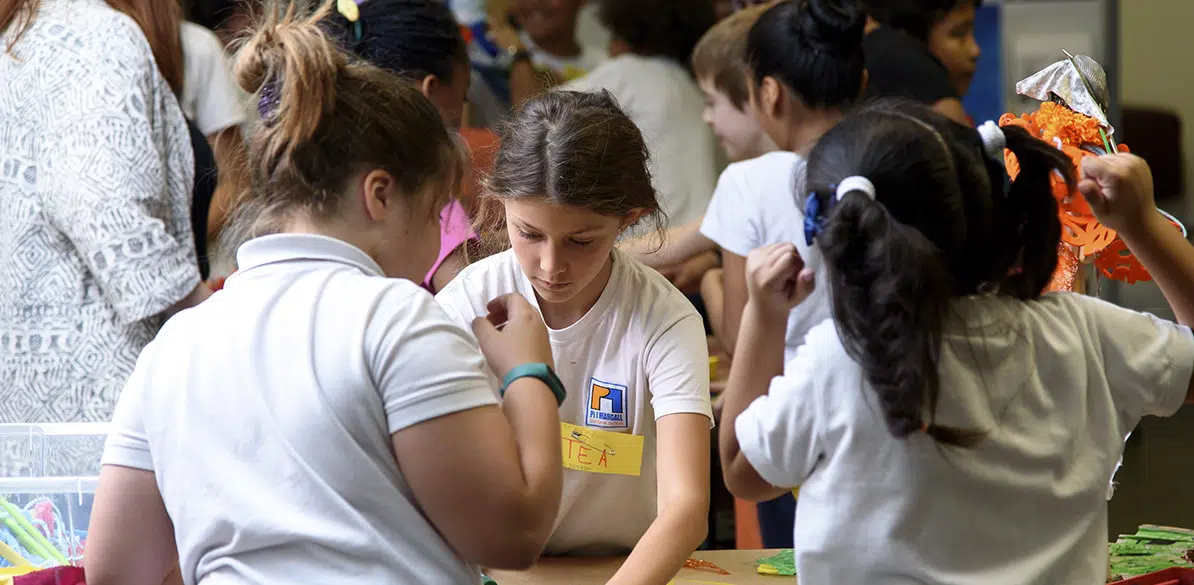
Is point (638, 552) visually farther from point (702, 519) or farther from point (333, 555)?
point (333, 555)

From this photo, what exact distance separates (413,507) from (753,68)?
154 cm

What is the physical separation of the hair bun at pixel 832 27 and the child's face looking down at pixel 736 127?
0.28 meters

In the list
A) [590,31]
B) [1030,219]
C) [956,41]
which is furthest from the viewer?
[590,31]

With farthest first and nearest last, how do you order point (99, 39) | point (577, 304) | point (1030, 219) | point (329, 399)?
1. point (99, 39)
2. point (577, 304)
3. point (1030, 219)
4. point (329, 399)

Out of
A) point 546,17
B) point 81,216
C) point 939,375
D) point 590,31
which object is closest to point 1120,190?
point 939,375

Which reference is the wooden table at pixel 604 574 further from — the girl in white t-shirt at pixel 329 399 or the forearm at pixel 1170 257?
the forearm at pixel 1170 257

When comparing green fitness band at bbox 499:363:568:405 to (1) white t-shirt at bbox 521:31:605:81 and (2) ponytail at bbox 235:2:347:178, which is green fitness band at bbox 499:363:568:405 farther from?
(1) white t-shirt at bbox 521:31:605:81

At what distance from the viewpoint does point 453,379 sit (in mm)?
1006

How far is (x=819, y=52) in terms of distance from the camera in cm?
230

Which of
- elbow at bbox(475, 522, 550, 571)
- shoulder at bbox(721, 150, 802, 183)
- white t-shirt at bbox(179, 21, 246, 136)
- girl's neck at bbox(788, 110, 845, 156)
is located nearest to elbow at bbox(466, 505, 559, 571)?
elbow at bbox(475, 522, 550, 571)

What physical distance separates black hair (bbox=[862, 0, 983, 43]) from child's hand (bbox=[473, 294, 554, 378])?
2.01 metres

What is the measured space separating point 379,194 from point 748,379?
0.40 meters

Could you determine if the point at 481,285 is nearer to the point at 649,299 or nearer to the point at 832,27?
the point at 649,299

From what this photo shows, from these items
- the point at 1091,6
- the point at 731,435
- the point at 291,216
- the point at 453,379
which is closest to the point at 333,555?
the point at 453,379
